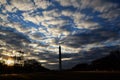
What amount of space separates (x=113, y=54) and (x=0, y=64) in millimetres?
56504

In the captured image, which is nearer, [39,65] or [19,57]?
[19,57]

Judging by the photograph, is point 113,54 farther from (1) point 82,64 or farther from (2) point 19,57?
(2) point 19,57

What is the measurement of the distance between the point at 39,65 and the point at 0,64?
37.0 m

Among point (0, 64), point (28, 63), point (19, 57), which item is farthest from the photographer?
point (28, 63)

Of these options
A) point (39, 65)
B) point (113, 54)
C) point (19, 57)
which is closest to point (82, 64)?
point (113, 54)

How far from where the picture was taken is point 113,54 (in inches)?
4158

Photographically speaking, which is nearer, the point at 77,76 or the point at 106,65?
the point at 77,76

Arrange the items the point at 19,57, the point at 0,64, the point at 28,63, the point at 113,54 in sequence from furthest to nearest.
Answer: the point at 28,63 → the point at 19,57 → the point at 0,64 → the point at 113,54

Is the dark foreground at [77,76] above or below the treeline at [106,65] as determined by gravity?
below

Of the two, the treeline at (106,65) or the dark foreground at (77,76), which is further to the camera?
the treeline at (106,65)

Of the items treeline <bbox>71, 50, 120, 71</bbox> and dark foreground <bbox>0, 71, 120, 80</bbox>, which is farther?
treeline <bbox>71, 50, 120, 71</bbox>

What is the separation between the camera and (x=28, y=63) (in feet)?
461

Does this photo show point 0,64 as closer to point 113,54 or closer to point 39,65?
point 39,65

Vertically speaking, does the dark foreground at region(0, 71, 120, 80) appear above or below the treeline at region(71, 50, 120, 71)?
below
